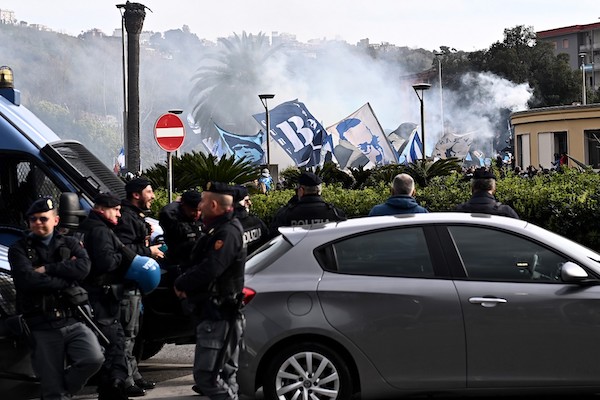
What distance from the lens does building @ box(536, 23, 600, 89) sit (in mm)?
122250

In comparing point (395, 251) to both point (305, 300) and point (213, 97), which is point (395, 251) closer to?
point (305, 300)

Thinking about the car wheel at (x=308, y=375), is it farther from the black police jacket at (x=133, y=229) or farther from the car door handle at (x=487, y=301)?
the black police jacket at (x=133, y=229)

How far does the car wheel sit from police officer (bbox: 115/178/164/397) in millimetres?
1444

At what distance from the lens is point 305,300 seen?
643 centimetres

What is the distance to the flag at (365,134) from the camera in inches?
1946

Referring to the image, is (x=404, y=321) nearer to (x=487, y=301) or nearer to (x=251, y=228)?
(x=487, y=301)

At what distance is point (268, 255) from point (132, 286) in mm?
1172

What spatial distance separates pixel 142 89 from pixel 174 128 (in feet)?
385

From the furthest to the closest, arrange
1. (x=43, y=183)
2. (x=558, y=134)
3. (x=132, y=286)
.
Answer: (x=558, y=134) → (x=43, y=183) → (x=132, y=286)

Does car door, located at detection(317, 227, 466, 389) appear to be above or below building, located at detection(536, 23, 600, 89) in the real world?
below

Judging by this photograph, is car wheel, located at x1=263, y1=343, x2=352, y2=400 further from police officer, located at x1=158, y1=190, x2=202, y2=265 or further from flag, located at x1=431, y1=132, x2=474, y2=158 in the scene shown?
flag, located at x1=431, y1=132, x2=474, y2=158

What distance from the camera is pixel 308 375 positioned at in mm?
6371

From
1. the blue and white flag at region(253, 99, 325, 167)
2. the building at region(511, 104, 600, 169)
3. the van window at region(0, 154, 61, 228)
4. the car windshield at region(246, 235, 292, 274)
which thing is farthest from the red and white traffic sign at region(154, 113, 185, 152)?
the blue and white flag at region(253, 99, 325, 167)

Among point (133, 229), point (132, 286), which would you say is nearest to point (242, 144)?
point (133, 229)
